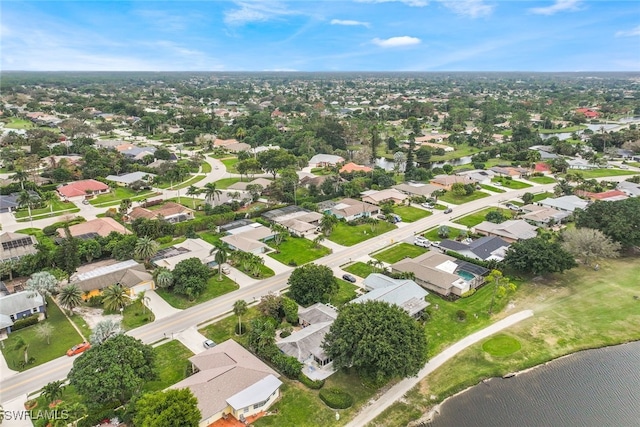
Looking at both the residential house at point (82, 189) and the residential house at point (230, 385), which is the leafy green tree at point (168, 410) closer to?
the residential house at point (230, 385)

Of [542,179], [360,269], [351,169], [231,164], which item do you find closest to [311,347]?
[360,269]

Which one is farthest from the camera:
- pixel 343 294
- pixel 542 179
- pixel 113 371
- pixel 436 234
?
pixel 542 179

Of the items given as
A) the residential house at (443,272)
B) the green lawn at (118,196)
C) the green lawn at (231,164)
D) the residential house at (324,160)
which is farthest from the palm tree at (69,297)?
the residential house at (324,160)

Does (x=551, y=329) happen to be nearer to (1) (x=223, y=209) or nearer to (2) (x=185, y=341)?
(2) (x=185, y=341)

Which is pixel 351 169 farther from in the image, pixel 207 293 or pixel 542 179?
pixel 207 293

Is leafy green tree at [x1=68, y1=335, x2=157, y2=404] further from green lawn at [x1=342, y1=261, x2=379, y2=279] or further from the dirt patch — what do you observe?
green lawn at [x1=342, y1=261, x2=379, y2=279]

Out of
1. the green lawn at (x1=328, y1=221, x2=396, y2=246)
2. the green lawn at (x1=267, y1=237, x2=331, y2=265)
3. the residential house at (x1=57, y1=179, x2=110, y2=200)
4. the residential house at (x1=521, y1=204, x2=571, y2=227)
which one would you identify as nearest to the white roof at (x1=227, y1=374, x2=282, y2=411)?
the green lawn at (x1=267, y1=237, x2=331, y2=265)
